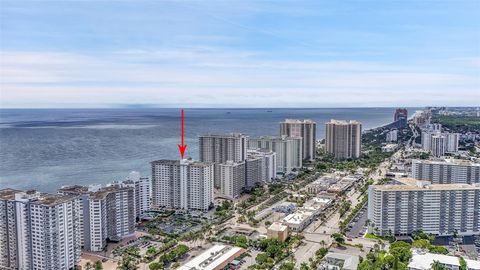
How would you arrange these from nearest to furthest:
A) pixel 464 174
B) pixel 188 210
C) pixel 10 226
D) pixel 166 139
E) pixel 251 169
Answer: pixel 10 226 < pixel 188 210 < pixel 464 174 < pixel 251 169 < pixel 166 139

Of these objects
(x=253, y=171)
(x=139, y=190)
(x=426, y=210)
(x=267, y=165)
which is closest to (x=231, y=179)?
(x=253, y=171)

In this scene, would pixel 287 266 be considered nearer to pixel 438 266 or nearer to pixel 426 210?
pixel 438 266

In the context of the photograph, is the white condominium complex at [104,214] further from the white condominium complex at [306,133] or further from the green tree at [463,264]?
the white condominium complex at [306,133]

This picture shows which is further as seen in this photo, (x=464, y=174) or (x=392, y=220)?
(x=464, y=174)

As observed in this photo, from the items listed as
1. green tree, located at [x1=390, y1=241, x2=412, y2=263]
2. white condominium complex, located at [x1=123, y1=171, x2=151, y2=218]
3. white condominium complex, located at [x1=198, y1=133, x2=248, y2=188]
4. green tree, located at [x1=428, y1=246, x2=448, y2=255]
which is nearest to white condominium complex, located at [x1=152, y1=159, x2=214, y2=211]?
white condominium complex, located at [x1=123, y1=171, x2=151, y2=218]

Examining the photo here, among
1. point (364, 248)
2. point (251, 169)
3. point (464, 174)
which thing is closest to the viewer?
point (364, 248)

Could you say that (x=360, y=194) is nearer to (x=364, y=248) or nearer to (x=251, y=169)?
(x=251, y=169)

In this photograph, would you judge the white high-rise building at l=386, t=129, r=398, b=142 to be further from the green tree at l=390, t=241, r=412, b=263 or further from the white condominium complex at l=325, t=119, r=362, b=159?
the green tree at l=390, t=241, r=412, b=263

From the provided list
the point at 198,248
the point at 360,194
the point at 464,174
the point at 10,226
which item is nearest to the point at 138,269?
the point at 198,248

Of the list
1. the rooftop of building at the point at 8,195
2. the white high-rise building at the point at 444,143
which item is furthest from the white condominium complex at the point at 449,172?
the rooftop of building at the point at 8,195
